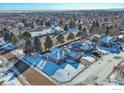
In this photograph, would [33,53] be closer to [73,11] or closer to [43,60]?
[43,60]

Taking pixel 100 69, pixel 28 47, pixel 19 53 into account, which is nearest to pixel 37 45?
pixel 28 47

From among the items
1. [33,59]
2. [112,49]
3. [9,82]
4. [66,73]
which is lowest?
[9,82]

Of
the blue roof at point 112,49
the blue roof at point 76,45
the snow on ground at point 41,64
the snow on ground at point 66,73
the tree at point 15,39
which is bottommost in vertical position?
the snow on ground at point 66,73

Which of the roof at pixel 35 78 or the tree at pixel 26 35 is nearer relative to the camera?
the roof at pixel 35 78

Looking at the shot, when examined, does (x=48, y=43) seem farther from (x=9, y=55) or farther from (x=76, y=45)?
(x=9, y=55)

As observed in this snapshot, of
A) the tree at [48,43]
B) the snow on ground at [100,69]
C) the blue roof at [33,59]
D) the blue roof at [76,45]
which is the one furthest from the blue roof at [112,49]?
the blue roof at [33,59]

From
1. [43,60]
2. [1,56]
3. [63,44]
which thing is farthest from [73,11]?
[1,56]

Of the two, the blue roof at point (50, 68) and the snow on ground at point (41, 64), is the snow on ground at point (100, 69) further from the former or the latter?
the snow on ground at point (41, 64)
